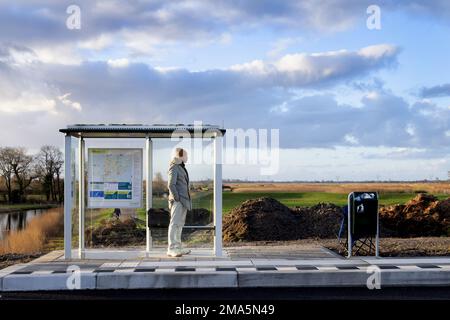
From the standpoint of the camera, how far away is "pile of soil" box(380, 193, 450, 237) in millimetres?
21719

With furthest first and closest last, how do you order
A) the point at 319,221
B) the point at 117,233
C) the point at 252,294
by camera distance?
the point at 319,221 → the point at 117,233 → the point at 252,294

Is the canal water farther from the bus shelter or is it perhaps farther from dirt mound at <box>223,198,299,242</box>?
the bus shelter

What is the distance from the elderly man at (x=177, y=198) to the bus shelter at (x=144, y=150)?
566 millimetres

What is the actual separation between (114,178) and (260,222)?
6.86 m

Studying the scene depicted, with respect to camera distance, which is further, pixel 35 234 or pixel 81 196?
pixel 35 234

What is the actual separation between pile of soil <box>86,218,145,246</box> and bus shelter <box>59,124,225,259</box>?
1.89 feet

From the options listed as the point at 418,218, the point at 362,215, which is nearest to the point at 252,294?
the point at 362,215

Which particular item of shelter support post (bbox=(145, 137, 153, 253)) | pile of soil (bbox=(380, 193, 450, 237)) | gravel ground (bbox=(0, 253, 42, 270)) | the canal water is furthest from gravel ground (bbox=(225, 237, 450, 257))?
the canal water

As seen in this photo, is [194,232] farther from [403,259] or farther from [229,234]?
[229,234]

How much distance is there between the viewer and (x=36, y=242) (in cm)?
1853

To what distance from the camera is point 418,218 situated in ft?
72.5

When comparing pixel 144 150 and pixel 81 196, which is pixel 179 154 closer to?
pixel 144 150

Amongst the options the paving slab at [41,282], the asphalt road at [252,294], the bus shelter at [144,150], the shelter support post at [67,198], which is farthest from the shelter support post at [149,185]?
the asphalt road at [252,294]
